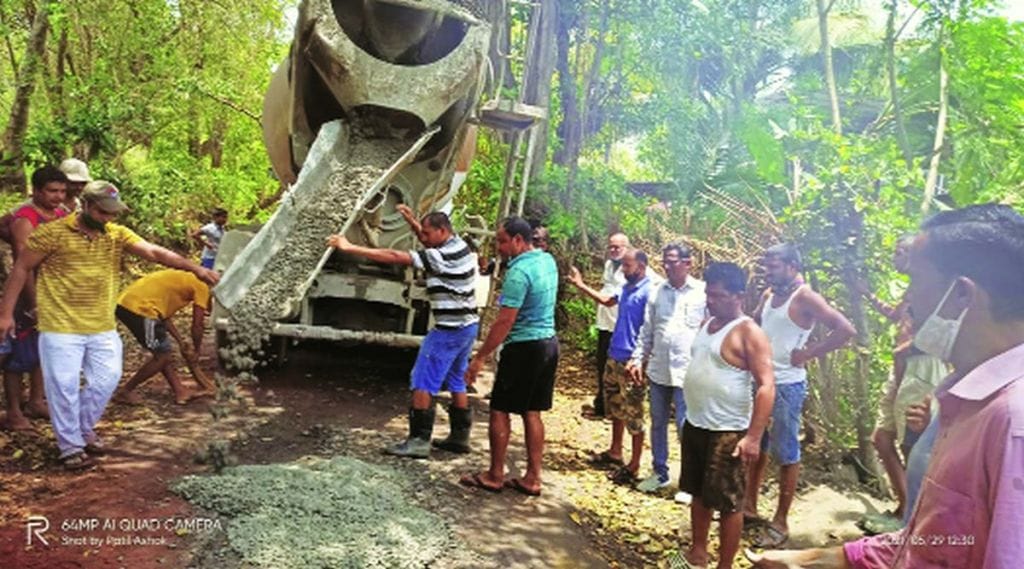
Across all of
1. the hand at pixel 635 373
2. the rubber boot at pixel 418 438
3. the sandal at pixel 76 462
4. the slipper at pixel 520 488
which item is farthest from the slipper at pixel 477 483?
the sandal at pixel 76 462

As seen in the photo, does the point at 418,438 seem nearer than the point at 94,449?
No

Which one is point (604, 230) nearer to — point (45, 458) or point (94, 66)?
point (45, 458)

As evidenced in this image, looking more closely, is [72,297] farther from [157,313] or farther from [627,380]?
[627,380]

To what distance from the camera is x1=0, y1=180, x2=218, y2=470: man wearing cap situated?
3.99m

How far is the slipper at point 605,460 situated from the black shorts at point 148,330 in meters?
3.32

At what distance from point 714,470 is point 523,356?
4.47 ft

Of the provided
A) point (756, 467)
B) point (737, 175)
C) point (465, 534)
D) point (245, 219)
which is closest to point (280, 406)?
point (465, 534)

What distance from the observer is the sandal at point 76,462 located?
13.2ft

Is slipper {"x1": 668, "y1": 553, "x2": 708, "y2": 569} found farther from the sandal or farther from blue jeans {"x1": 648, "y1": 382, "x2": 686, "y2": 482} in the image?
the sandal

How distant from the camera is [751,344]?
3.57 m

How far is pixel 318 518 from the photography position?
345 cm

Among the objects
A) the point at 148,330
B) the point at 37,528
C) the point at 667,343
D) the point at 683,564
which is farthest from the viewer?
the point at 148,330

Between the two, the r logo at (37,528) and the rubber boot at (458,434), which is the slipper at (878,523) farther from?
the r logo at (37,528)

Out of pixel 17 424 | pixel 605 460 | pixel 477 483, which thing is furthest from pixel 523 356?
pixel 17 424
